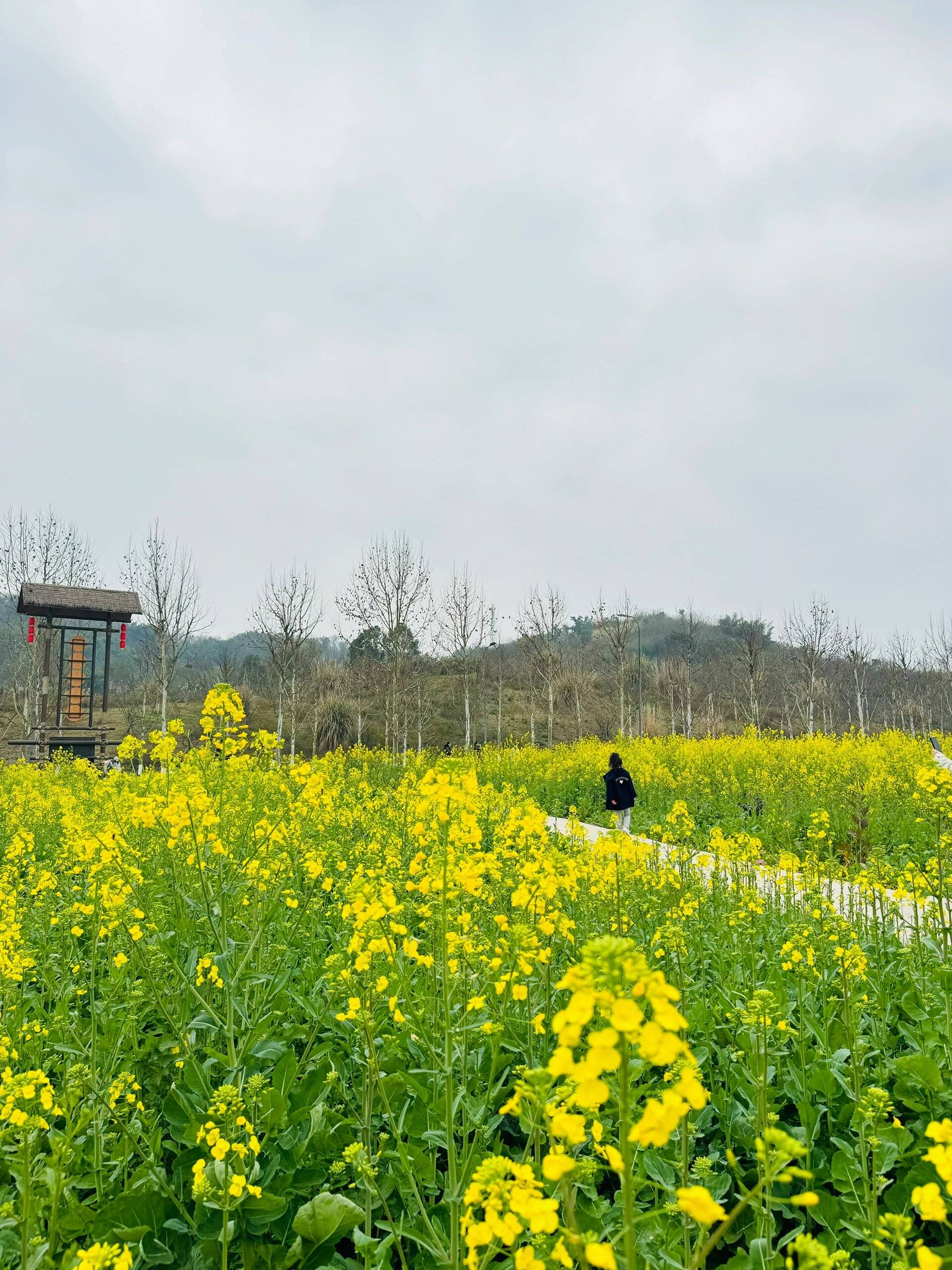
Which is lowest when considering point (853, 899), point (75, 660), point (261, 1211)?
point (261, 1211)

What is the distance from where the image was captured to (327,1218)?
2.43 m

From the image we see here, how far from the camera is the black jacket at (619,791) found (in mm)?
12414

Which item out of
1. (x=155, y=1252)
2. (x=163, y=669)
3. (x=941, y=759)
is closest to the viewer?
(x=155, y=1252)

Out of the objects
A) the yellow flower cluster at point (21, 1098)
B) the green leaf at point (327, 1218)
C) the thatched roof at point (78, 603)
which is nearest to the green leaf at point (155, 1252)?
the green leaf at point (327, 1218)

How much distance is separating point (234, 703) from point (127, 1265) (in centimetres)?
268

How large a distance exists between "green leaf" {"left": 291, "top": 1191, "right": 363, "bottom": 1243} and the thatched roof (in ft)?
72.3

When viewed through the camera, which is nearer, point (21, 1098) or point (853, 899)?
point (21, 1098)

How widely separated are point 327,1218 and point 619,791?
10.5 m

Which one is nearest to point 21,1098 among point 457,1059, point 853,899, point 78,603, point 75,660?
point 457,1059

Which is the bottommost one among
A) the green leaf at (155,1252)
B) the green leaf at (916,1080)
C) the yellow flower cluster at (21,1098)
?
the green leaf at (155,1252)

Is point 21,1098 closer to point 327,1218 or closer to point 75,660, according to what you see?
point 327,1218

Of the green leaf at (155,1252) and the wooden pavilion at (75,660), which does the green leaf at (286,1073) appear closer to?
the green leaf at (155,1252)

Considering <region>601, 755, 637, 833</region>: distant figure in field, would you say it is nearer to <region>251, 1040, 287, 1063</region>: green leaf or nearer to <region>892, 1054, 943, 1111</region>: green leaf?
<region>892, 1054, 943, 1111</region>: green leaf

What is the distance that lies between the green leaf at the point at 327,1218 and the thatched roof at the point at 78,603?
22.0 metres
